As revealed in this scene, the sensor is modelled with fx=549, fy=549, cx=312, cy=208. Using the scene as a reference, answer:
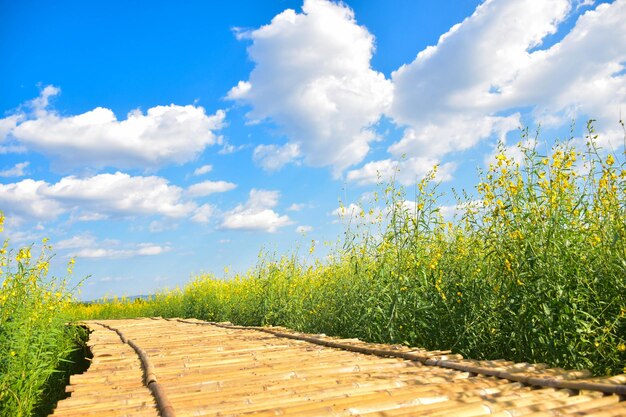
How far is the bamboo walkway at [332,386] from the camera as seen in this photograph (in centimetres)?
279

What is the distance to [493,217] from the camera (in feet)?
14.2

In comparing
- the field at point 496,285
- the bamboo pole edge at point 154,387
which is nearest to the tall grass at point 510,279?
the field at point 496,285

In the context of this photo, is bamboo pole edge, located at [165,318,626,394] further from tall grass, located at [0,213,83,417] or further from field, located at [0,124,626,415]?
tall grass, located at [0,213,83,417]

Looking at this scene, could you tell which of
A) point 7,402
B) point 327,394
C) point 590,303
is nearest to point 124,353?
point 7,402

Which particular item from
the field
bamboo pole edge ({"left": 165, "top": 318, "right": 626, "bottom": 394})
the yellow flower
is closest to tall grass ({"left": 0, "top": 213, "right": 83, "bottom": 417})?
the field

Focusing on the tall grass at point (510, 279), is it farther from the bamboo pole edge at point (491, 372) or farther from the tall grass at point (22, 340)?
the tall grass at point (22, 340)

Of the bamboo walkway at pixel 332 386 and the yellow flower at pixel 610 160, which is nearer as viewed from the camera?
the bamboo walkway at pixel 332 386

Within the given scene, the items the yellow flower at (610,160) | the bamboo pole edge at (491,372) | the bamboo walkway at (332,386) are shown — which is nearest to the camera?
the bamboo walkway at (332,386)

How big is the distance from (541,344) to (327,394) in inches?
66.6

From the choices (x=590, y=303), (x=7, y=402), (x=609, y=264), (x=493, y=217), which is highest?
(x=493, y=217)

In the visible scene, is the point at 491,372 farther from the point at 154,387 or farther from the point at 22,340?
the point at 22,340

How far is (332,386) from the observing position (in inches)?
128

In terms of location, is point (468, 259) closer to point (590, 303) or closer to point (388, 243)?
point (388, 243)

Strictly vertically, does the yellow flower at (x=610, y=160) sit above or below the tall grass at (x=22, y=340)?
above
